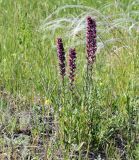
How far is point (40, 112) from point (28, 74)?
565 millimetres

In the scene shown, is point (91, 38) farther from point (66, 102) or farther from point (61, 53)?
point (66, 102)

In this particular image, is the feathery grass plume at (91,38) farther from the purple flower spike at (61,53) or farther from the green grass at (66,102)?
the green grass at (66,102)

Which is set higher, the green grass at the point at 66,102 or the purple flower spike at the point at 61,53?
the purple flower spike at the point at 61,53

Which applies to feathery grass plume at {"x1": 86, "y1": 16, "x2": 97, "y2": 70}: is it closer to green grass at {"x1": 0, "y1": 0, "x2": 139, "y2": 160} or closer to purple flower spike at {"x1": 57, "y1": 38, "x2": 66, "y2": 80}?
purple flower spike at {"x1": 57, "y1": 38, "x2": 66, "y2": 80}

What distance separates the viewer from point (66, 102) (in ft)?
9.52

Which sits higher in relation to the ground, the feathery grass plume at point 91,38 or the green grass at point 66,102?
the feathery grass plume at point 91,38

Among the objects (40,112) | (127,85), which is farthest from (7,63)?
(127,85)

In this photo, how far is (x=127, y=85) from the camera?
3.32 m

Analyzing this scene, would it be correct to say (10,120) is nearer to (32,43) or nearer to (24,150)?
(24,150)

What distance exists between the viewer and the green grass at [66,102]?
2781 millimetres

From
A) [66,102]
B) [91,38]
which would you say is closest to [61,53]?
[91,38]

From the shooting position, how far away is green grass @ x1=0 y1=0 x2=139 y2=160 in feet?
9.12

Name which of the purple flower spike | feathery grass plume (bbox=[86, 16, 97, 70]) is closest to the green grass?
the purple flower spike

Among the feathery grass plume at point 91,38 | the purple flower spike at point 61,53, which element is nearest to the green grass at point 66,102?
the purple flower spike at point 61,53
